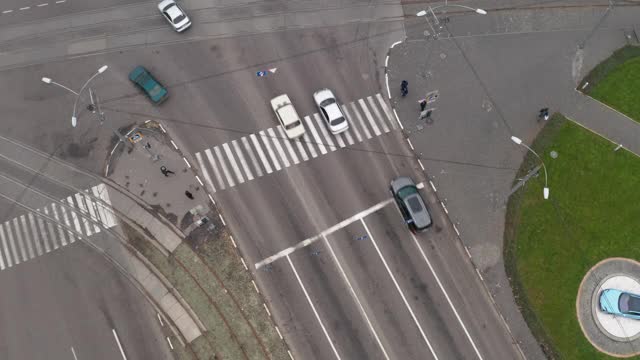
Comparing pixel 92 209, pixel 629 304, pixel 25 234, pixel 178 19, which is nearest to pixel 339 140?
pixel 178 19

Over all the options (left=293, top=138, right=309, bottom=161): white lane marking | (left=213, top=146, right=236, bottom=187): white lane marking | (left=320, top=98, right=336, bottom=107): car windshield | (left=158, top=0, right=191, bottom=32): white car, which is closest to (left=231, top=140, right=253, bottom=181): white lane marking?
(left=213, top=146, right=236, bottom=187): white lane marking

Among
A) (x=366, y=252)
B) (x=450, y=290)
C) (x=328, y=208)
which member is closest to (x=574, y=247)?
(x=450, y=290)

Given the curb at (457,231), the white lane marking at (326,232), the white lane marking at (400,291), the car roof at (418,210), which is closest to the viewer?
the white lane marking at (400,291)

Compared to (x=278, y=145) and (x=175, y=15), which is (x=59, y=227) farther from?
(x=175, y=15)

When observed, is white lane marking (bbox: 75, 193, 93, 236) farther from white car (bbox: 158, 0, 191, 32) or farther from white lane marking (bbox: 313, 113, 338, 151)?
white lane marking (bbox: 313, 113, 338, 151)

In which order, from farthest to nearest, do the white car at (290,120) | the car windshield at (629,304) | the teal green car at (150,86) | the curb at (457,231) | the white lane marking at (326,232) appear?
the teal green car at (150,86), the white car at (290,120), the white lane marking at (326,232), the curb at (457,231), the car windshield at (629,304)

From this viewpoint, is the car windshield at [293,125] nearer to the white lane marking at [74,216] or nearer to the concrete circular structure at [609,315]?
Result: the white lane marking at [74,216]

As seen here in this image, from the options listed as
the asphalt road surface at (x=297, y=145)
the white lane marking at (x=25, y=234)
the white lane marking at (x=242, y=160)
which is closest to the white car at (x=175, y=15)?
the asphalt road surface at (x=297, y=145)
